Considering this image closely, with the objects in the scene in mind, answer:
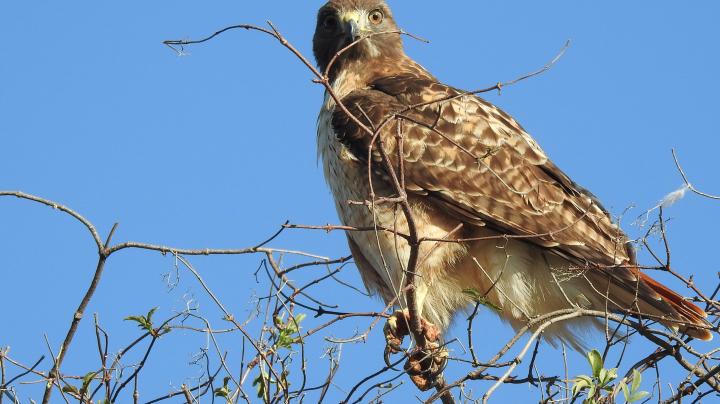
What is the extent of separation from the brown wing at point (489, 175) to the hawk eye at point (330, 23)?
3.44ft

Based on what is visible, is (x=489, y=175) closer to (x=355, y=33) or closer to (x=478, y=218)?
(x=478, y=218)

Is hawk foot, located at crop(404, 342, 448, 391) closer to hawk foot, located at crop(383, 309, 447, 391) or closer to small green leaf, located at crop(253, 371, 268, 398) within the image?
hawk foot, located at crop(383, 309, 447, 391)

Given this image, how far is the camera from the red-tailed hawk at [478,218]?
4691 mm

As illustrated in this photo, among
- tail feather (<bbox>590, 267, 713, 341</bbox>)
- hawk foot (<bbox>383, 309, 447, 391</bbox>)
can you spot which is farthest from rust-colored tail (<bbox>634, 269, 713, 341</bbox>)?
hawk foot (<bbox>383, 309, 447, 391</bbox>)

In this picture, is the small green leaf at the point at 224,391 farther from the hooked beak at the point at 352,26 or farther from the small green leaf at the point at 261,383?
the hooked beak at the point at 352,26

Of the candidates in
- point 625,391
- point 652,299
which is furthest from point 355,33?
point 625,391

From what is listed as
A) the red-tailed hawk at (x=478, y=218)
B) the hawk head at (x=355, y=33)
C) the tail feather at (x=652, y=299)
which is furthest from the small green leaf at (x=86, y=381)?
the hawk head at (x=355, y=33)

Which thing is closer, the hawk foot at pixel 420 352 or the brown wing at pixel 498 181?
the hawk foot at pixel 420 352

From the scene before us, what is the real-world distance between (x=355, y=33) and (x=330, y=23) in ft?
1.03

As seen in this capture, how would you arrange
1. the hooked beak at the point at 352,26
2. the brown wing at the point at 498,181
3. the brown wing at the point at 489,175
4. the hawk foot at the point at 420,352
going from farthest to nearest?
1. the hooked beak at the point at 352,26
2. the brown wing at the point at 489,175
3. the brown wing at the point at 498,181
4. the hawk foot at the point at 420,352

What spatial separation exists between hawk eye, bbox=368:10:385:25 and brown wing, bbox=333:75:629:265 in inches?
42.3

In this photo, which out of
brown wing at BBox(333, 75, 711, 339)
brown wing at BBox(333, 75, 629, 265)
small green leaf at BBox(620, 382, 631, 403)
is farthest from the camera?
brown wing at BBox(333, 75, 629, 265)

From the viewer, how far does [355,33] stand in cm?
599

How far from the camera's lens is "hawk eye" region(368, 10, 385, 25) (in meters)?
6.24
